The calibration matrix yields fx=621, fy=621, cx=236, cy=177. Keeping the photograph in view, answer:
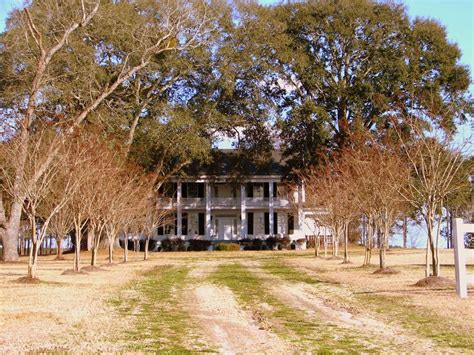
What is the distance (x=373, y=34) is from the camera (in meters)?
42.7

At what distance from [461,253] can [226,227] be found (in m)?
42.7

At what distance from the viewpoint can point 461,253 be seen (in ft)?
39.2

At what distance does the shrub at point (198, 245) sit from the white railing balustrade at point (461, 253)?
39402mm

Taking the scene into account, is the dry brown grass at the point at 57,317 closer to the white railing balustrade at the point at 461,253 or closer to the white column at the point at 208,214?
the white railing balustrade at the point at 461,253

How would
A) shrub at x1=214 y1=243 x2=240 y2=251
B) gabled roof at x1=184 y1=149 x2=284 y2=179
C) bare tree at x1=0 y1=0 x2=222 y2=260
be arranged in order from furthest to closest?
shrub at x1=214 y1=243 x2=240 y2=251 < gabled roof at x1=184 y1=149 x2=284 y2=179 < bare tree at x1=0 y1=0 x2=222 y2=260

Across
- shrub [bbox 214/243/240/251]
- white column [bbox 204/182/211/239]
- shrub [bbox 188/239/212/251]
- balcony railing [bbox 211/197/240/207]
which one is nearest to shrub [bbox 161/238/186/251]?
shrub [bbox 188/239/212/251]

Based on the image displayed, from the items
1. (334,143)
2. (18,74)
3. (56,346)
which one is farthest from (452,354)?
(334,143)

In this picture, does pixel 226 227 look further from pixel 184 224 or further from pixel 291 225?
pixel 291 225

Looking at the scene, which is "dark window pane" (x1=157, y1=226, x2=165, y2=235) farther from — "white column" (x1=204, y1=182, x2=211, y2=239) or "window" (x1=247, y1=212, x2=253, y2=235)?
"window" (x1=247, y1=212, x2=253, y2=235)

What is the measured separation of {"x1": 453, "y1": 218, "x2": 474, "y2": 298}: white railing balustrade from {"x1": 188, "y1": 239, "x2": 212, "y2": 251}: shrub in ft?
129

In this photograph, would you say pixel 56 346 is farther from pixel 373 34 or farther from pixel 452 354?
pixel 373 34

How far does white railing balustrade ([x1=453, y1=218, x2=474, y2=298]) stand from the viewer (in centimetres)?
1168

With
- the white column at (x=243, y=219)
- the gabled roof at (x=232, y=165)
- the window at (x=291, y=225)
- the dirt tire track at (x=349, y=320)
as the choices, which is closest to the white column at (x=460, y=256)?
the dirt tire track at (x=349, y=320)

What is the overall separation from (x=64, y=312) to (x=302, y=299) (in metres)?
4.99
